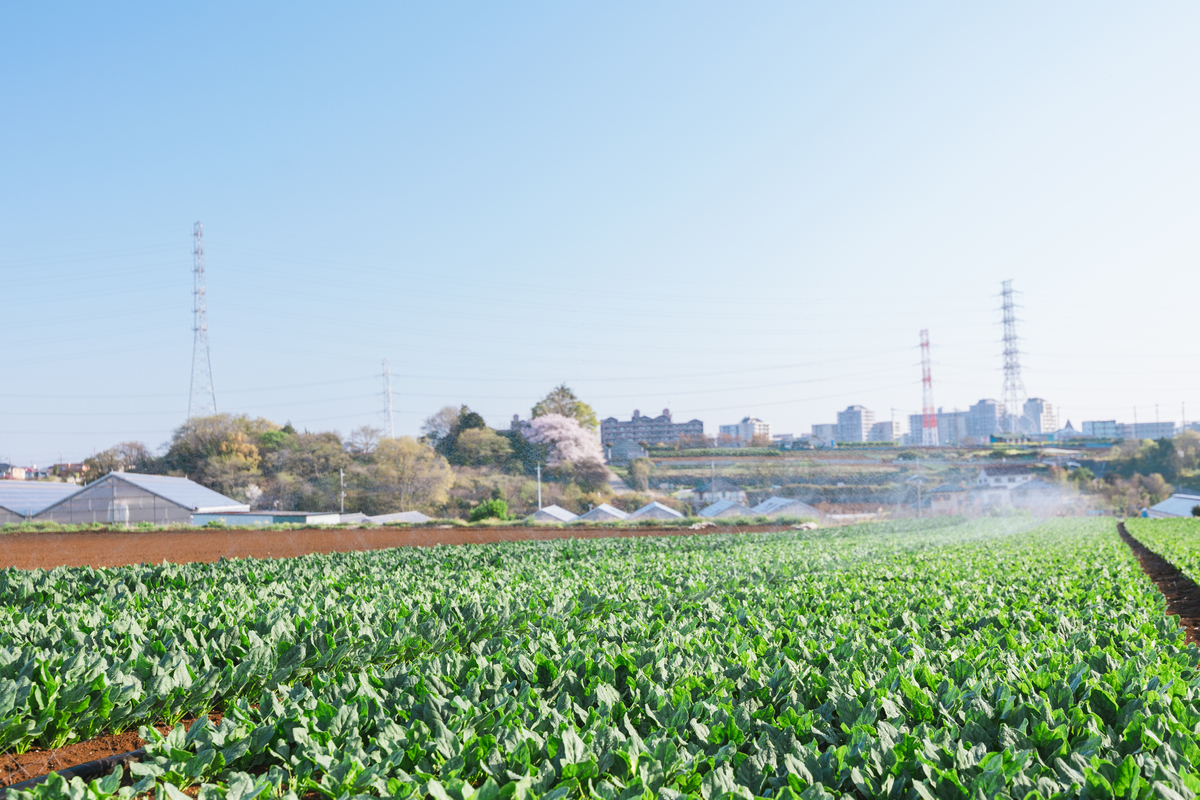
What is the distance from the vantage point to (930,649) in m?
3.96

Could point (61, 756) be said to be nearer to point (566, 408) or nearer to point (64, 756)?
point (64, 756)

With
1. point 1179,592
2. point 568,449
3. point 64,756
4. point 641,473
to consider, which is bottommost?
point 641,473

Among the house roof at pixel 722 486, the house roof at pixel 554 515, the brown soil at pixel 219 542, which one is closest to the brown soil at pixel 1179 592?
the brown soil at pixel 219 542

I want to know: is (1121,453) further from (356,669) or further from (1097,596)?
(356,669)

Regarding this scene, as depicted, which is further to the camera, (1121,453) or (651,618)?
(1121,453)

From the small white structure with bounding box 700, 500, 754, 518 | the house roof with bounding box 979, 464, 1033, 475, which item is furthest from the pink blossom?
the house roof with bounding box 979, 464, 1033, 475

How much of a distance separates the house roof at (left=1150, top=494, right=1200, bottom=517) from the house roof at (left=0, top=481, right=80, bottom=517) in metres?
61.3

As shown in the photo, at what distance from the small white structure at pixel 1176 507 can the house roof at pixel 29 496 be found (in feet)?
200

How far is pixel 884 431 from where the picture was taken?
83.9 m

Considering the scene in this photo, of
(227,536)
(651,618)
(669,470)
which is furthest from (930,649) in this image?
(669,470)

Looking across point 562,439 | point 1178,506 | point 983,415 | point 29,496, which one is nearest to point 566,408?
point 562,439

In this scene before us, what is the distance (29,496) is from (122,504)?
4701 millimetres

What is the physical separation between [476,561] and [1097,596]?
27.8 ft

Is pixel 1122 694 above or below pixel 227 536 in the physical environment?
above
